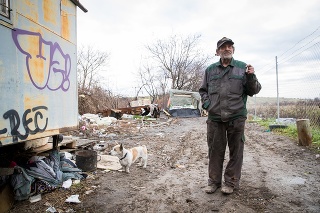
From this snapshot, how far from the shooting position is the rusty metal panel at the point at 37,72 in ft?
9.64

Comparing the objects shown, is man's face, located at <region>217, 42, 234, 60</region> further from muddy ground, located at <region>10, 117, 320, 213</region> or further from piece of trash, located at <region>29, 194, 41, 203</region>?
piece of trash, located at <region>29, 194, 41, 203</region>

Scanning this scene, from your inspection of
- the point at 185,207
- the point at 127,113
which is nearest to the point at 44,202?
the point at 185,207

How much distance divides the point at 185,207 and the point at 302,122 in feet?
17.5

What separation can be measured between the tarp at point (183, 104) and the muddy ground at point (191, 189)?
13.6m

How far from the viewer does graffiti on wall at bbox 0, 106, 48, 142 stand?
9.77 ft

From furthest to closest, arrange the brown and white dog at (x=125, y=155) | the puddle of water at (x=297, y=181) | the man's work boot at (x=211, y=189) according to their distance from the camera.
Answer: the brown and white dog at (x=125, y=155), the puddle of water at (x=297, y=181), the man's work boot at (x=211, y=189)

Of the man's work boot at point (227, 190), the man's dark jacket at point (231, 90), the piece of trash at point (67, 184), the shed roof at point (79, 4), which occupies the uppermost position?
the shed roof at point (79, 4)

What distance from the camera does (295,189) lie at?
3654 mm

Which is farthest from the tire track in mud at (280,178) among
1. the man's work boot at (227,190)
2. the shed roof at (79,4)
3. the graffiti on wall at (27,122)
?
the shed roof at (79,4)

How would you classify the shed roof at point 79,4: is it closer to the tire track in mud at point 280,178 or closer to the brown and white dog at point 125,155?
the brown and white dog at point 125,155

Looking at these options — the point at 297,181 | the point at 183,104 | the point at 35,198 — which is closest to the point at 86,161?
the point at 35,198

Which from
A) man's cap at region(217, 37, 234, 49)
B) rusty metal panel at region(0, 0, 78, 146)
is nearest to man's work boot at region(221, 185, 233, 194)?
man's cap at region(217, 37, 234, 49)

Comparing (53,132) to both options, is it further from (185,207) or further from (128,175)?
(185,207)

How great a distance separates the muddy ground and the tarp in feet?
44.7
